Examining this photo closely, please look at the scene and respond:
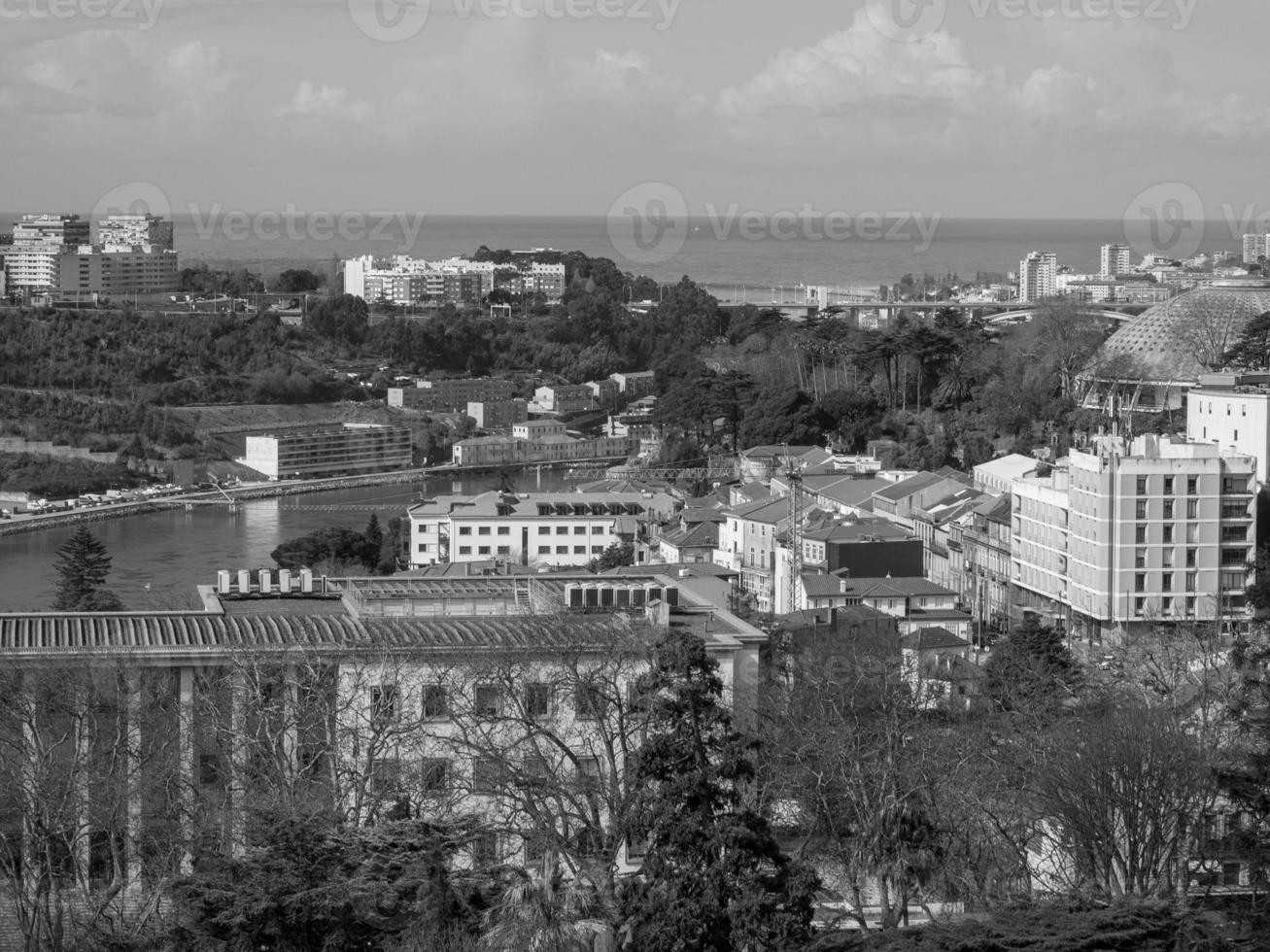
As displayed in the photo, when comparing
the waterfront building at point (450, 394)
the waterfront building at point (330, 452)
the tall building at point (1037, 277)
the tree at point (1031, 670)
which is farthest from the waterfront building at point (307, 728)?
the tall building at point (1037, 277)

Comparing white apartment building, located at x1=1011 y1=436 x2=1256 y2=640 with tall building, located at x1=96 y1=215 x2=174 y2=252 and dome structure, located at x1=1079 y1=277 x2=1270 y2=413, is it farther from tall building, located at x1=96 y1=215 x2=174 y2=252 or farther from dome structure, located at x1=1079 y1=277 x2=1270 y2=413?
tall building, located at x1=96 y1=215 x2=174 y2=252

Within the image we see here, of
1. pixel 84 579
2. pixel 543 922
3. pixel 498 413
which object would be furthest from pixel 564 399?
pixel 543 922

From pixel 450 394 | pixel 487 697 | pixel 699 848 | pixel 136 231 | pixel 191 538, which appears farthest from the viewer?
pixel 136 231

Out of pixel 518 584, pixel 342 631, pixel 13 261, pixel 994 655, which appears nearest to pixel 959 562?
pixel 994 655

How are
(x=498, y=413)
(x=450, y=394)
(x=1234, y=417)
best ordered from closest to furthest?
(x=1234, y=417)
(x=498, y=413)
(x=450, y=394)

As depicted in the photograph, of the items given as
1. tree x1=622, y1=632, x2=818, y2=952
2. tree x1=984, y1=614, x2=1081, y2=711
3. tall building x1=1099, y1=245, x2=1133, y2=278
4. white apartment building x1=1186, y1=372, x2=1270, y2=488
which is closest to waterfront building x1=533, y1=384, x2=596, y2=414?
white apartment building x1=1186, y1=372, x2=1270, y2=488

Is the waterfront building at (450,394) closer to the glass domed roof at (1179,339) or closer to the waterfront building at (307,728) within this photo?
the glass domed roof at (1179,339)

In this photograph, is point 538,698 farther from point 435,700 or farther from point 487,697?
point 435,700

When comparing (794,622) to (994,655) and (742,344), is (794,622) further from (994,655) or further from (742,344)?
(742,344)
